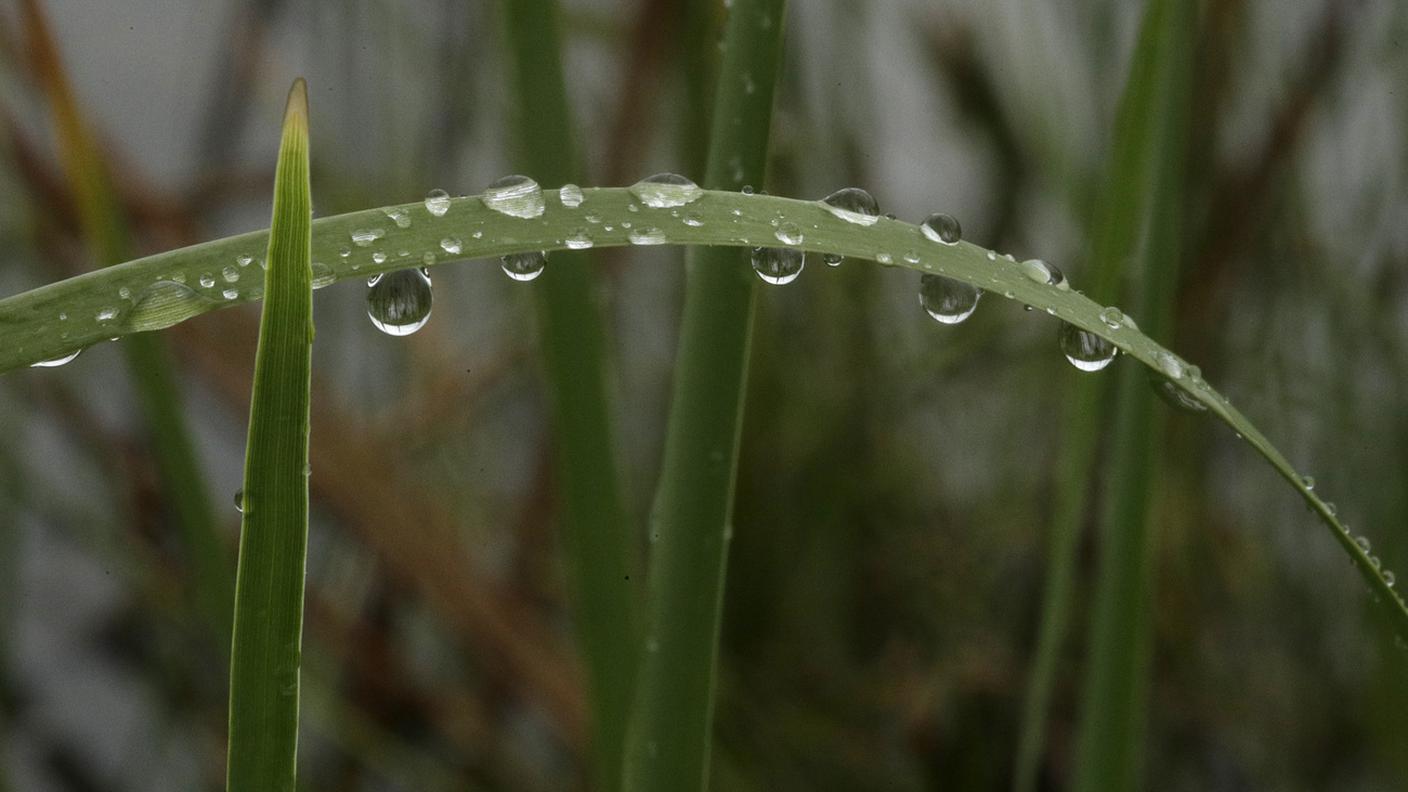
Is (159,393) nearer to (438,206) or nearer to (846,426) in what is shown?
(438,206)

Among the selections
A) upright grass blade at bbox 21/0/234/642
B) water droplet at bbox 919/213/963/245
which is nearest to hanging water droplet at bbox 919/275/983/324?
water droplet at bbox 919/213/963/245

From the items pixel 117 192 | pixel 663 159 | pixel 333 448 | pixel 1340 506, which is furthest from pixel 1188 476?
pixel 117 192

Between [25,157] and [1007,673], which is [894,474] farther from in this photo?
[25,157]

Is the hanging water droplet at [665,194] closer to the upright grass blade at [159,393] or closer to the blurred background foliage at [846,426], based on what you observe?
the upright grass blade at [159,393]

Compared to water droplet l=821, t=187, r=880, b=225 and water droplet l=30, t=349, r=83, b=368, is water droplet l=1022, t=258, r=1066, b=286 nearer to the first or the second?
water droplet l=821, t=187, r=880, b=225

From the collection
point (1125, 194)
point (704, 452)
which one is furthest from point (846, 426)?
point (704, 452)
